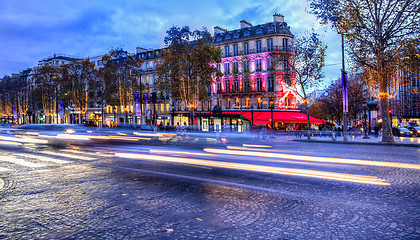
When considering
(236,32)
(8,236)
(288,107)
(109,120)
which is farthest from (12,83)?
(8,236)

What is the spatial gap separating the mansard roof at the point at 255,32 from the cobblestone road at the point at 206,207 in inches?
1554

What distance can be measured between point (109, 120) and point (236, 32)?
38.0 metres

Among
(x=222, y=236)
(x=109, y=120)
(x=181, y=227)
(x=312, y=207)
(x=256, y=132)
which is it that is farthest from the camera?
(x=109, y=120)

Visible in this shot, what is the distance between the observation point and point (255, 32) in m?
46.3

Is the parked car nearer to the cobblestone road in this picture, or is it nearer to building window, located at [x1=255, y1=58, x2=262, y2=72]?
building window, located at [x1=255, y1=58, x2=262, y2=72]

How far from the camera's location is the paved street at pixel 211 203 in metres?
4.36

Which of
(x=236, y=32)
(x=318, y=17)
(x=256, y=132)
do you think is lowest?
(x=256, y=132)

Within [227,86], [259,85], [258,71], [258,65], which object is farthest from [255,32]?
[227,86]

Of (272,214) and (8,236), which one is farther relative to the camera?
(272,214)

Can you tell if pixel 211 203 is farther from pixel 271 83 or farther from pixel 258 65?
pixel 258 65

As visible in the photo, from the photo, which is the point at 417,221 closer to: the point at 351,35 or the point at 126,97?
the point at 351,35

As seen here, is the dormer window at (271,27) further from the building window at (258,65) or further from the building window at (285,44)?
the building window at (258,65)

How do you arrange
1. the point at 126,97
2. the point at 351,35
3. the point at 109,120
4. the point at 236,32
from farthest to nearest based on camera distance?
the point at 109,120
the point at 126,97
the point at 236,32
the point at 351,35

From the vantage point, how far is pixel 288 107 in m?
44.2
